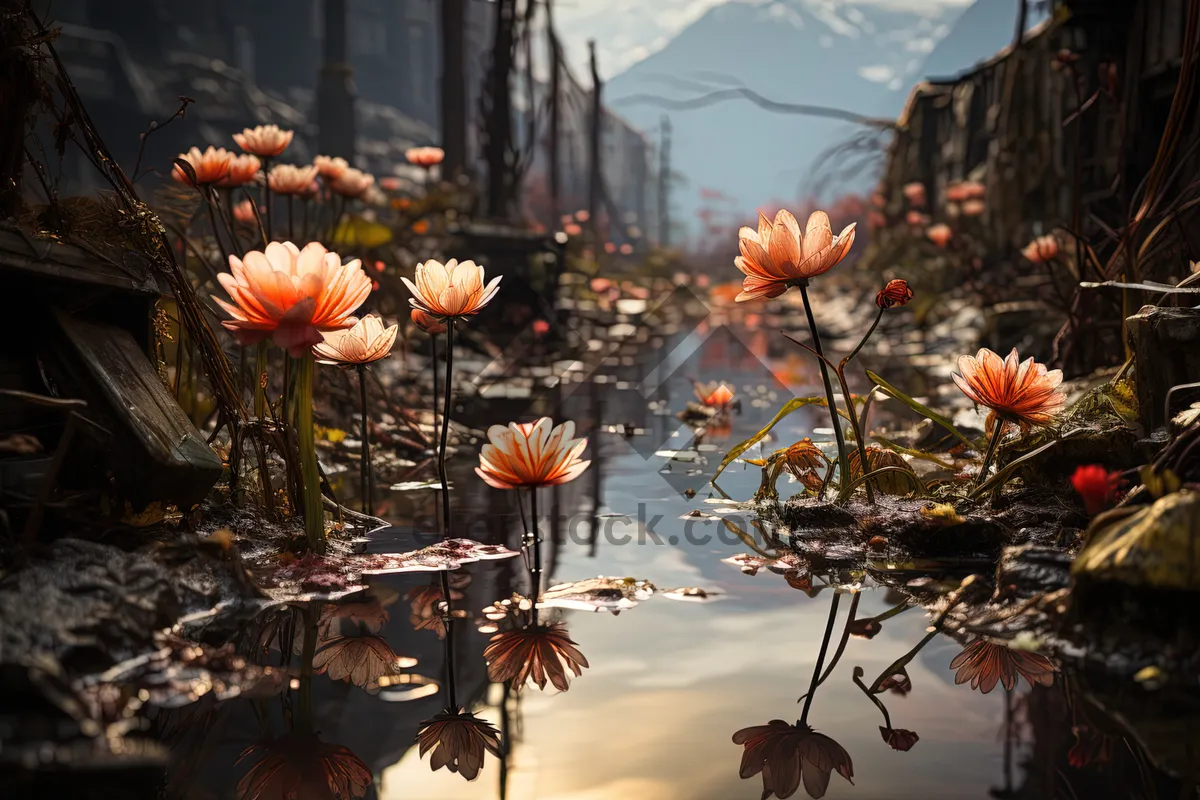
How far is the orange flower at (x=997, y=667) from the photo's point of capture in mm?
1805

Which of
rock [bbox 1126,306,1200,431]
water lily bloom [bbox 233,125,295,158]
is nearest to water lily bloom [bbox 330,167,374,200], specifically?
water lily bloom [bbox 233,125,295,158]

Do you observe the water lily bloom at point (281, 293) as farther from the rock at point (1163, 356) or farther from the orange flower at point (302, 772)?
the rock at point (1163, 356)

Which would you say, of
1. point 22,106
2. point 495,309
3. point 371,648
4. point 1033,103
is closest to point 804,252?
point 371,648

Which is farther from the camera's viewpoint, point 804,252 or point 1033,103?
point 1033,103

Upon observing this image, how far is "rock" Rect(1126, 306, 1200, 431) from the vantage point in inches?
99.6

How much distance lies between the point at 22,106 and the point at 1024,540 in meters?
2.65

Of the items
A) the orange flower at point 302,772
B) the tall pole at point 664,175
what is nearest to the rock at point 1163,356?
the orange flower at point 302,772

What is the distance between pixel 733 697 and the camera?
181 centimetres

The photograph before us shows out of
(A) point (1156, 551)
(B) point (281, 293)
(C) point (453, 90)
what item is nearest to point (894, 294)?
(A) point (1156, 551)

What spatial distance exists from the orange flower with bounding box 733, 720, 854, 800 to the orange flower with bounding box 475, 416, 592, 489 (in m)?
0.75

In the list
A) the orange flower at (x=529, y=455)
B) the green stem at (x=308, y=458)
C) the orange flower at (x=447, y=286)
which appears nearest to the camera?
the orange flower at (x=529, y=455)

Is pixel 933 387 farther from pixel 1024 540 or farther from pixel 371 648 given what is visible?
pixel 371 648

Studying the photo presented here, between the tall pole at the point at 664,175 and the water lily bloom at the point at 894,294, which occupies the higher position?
the tall pole at the point at 664,175

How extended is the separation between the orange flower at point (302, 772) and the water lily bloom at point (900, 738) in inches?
32.0
